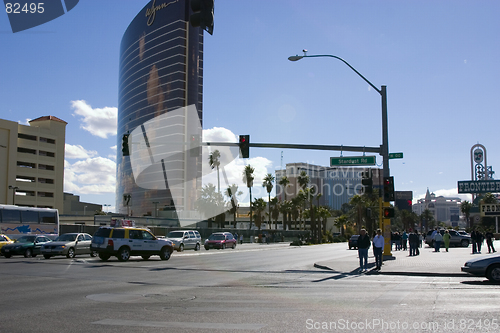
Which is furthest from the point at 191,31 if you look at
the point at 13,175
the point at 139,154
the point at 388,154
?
the point at 388,154

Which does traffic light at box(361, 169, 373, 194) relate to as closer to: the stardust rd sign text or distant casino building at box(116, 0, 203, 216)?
the stardust rd sign text

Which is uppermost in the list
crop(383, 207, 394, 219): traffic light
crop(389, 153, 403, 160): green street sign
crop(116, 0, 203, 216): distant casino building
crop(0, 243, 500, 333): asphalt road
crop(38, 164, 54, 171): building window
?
crop(116, 0, 203, 216): distant casino building

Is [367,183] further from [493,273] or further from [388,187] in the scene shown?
[493,273]

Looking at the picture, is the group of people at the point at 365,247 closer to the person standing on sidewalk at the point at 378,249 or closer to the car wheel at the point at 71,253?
the person standing on sidewalk at the point at 378,249

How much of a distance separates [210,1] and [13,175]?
8438 centimetres

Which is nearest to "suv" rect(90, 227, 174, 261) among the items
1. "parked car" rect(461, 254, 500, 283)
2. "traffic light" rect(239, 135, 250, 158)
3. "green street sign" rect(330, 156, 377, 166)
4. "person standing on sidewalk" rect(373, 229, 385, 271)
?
Result: "traffic light" rect(239, 135, 250, 158)

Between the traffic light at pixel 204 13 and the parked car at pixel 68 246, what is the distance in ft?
66.4

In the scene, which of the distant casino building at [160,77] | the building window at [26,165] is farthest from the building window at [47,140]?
the distant casino building at [160,77]

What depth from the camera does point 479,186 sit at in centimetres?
9400

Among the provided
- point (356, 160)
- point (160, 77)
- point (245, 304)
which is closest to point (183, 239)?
point (356, 160)

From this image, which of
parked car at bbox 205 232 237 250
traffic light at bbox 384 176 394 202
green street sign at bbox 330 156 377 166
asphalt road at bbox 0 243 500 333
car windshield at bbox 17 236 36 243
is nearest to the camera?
asphalt road at bbox 0 243 500 333

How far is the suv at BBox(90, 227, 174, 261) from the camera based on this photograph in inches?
921

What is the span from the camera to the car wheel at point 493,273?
13484 millimetres

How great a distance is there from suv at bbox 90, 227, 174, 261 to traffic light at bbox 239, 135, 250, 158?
786 centimetres
